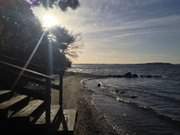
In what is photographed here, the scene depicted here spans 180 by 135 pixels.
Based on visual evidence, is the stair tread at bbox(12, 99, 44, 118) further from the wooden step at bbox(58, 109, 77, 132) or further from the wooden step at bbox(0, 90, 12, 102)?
the wooden step at bbox(58, 109, 77, 132)

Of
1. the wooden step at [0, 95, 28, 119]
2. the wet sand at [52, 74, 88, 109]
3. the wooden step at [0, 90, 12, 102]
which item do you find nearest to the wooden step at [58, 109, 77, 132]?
the wooden step at [0, 95, 28, 119]

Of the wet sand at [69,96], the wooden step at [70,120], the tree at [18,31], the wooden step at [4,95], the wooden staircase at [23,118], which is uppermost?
the tree at [18,31]

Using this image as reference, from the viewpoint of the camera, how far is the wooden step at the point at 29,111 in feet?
14.8

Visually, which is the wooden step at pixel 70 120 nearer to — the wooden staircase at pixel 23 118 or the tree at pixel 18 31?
the wooden staircase at pixel 23 118

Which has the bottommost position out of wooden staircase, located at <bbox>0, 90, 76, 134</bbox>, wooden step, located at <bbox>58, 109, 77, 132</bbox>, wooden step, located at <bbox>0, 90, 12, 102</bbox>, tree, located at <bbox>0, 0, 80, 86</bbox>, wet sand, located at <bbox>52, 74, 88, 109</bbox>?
wet sand, located at <bbox>52, 74, 88, 109</bbox>

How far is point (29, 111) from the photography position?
16.2ft

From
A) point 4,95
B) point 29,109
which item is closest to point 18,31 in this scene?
point 4,95

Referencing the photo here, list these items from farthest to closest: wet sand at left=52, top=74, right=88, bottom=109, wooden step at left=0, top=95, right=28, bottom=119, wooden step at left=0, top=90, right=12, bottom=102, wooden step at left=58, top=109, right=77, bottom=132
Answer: wet sand at left=52, top=74, right=88, bottom=109, wooden step at left=58, top=109, right=77, bottom=132, wooden step at left=0, top=90, right=12, bottom=102, wooden step at left=0, top=95, right=28, bottom=119

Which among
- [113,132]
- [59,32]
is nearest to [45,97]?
[113,132]

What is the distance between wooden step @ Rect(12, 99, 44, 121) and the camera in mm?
4522

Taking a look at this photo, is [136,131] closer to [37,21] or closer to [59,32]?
[37,21]

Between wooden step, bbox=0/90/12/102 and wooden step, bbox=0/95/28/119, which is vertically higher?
wooden step, bbox=0/90/12/102

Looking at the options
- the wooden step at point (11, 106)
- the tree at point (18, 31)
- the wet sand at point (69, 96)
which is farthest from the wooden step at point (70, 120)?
the wet sand at point (69, 96)

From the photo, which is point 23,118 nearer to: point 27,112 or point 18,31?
point 27,112
